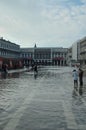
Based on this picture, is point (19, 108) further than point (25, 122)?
Yes

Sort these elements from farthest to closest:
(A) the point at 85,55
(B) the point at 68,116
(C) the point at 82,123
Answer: (A) the point at 85,55 < (B) the point at 68,116 < (C) the point at 82,123

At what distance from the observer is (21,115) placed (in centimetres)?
1274

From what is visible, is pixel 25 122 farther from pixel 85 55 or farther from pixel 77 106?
pixel 85 55

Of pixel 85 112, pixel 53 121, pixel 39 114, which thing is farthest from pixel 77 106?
pixel 53 121

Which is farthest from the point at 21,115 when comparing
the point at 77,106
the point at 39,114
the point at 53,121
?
the point at 77,106

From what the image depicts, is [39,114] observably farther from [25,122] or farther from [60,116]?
[25,122]

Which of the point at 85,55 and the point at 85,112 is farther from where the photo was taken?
the point at 85,55

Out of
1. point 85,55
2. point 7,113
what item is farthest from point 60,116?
point 85,55

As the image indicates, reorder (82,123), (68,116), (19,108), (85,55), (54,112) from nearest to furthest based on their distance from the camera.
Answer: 1. (82,123)
2. (68,116)
3. (54,112)
4. (19,108)
5. (85,55)

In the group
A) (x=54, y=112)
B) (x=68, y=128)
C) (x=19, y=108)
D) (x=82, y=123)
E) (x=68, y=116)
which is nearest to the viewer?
(x=68, y=128)

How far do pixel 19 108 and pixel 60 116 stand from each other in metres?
2.66

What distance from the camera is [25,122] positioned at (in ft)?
37.1

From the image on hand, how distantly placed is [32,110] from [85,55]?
451 feet

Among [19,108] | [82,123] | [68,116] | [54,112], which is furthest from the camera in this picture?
[19,108]
